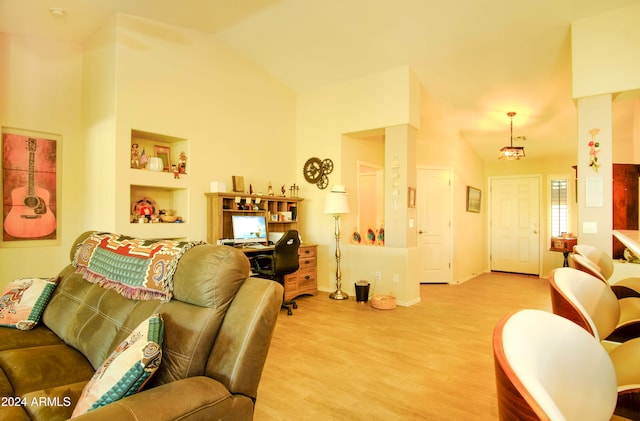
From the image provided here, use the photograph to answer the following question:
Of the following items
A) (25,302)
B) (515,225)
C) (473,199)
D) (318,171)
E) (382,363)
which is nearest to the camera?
(25,302)

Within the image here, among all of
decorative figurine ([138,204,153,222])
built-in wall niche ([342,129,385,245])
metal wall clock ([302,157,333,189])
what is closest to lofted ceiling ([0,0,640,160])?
built-in wall niche ([342,129,385,245])

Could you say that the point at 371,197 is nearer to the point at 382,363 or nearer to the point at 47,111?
the point at 382,363

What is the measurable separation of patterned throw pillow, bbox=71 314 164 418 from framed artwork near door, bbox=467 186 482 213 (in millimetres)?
6619

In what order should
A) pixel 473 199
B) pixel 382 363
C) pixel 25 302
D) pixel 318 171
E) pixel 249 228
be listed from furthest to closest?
pixel 473 199, pixel 318 171, pixel 249 228, pixel 382 363, pixel 25 302

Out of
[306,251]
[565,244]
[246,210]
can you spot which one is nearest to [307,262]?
[306,251]

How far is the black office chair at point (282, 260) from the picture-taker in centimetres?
404

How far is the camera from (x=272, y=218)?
17.0 ft

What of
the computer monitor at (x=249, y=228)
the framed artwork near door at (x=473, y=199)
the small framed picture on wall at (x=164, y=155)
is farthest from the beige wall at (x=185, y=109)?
the framed artwork near door at (x=473, y=199)

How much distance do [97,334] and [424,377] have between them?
2168 millimetres

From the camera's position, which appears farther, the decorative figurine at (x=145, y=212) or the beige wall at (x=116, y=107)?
the decorative figurine at (x=145, y=212)

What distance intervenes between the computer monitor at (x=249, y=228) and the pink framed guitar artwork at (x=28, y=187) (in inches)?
83.8

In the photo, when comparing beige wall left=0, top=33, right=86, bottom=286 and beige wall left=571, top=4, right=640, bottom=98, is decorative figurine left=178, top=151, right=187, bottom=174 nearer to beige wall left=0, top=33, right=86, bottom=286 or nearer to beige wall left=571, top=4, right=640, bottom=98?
beige wall left=0, top=33, right=86, bottom=286

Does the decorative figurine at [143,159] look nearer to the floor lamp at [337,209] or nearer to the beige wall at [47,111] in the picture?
the beige wall at [47,111]

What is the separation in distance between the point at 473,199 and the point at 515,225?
3.82ft
